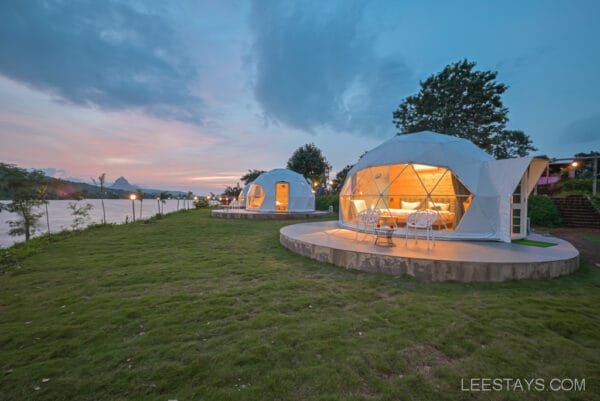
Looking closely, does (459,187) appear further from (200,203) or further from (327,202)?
(200,203)

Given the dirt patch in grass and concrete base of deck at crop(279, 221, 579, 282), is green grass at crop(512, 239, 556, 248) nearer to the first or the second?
concrete base of deck at crop(279, 221, 579, 282)

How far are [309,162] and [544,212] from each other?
2461 cm

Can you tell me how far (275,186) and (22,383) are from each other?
16.8 metres

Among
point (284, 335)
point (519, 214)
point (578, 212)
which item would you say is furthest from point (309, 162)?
point (284, 335)

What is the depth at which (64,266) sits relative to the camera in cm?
558

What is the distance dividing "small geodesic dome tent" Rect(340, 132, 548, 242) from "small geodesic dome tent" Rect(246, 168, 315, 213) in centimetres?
903

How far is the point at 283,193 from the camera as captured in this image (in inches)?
768

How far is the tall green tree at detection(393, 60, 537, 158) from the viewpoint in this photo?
18.9m

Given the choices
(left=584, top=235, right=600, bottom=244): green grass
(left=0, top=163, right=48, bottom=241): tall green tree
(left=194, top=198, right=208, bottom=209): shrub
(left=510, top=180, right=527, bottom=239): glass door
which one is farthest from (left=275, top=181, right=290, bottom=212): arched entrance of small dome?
(left=584, top=235, right=600, bottom=244): green grass

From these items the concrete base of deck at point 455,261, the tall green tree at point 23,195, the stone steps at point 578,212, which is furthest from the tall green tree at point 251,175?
the concrete base of deck at point 455,261

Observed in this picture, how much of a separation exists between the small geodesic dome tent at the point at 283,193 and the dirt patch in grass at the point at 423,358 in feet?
52.4

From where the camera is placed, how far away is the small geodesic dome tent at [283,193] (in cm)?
1853

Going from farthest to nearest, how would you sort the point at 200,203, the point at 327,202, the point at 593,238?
the point at 200,203
the point at 327,202
the point at 593,238

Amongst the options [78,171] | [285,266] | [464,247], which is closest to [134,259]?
[285,266]
